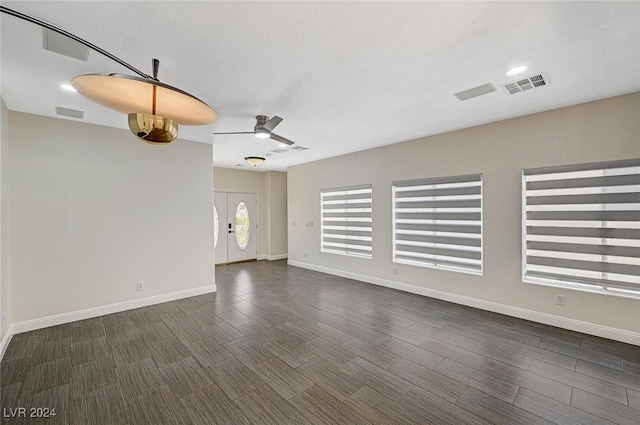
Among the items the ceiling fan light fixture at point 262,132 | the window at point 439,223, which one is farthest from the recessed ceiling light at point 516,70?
the ceiling fan light fixture at point 262,132

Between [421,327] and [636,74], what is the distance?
350 cm

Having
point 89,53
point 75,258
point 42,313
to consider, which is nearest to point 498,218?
point 89,53

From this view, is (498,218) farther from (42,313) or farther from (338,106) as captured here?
(42,313)

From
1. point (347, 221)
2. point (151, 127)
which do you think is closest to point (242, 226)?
point (347, 221)

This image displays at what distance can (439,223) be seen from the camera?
461 centimetres

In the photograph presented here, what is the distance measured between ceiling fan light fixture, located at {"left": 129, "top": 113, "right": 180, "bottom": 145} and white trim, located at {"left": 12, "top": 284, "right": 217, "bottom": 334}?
3382 mm

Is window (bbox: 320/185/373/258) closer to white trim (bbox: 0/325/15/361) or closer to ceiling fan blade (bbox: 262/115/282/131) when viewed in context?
ceiling fan blade (bbox: 262/115/282/131)

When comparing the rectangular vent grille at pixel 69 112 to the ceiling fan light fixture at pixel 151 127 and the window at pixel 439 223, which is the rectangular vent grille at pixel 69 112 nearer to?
the ceiling fan light fixture at pixel 151 127

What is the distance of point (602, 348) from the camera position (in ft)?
9.43

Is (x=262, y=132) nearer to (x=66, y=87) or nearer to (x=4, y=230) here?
(x=66, y=87)

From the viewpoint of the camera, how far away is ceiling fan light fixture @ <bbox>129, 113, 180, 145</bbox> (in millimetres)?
1866

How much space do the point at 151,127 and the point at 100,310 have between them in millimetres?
3564

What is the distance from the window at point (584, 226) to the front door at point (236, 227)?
22.5ft

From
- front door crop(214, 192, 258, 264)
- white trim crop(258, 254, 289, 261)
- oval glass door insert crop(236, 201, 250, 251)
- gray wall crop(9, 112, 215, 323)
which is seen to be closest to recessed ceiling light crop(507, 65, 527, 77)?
gray wall crop(9, 112, 215, 323)
